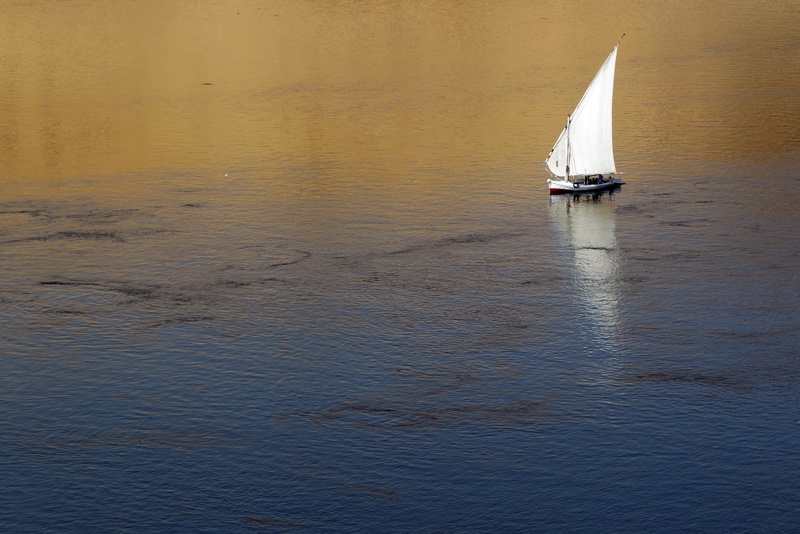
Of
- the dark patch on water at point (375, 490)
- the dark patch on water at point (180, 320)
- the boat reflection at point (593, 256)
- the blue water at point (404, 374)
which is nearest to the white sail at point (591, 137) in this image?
the boat reflection at point (593, 256)

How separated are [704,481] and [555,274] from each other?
35.9 m

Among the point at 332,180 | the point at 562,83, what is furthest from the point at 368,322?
the point at 562,83

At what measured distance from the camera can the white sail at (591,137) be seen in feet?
413

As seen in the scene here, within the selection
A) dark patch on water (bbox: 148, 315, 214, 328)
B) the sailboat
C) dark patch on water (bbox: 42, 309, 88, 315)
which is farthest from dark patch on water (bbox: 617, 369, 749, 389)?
the sailboat

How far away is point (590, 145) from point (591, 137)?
1.08 metres

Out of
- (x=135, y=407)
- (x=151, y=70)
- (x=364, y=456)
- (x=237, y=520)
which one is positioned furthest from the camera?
(x=151, y=70)

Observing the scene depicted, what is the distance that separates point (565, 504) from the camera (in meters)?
68.3

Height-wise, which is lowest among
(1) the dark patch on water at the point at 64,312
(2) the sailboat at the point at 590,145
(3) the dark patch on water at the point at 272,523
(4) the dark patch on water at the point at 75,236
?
(3) the dark patch on water at the point at 272,523

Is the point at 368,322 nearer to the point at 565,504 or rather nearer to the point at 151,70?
the point at 565,504

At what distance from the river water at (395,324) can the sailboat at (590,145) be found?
111 inches

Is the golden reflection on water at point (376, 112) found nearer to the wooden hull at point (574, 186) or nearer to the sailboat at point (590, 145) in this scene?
the sailboat at point (590, 145)

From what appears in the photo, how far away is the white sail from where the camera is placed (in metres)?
126

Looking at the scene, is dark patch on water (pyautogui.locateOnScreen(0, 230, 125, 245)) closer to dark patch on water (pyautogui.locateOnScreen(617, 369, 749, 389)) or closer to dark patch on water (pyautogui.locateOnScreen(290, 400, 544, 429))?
dark patch on water (pyautogui.locateOnScreen(290, 400, 544, 429))

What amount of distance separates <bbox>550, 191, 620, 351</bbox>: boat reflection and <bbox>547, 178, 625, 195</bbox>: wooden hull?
59cm
